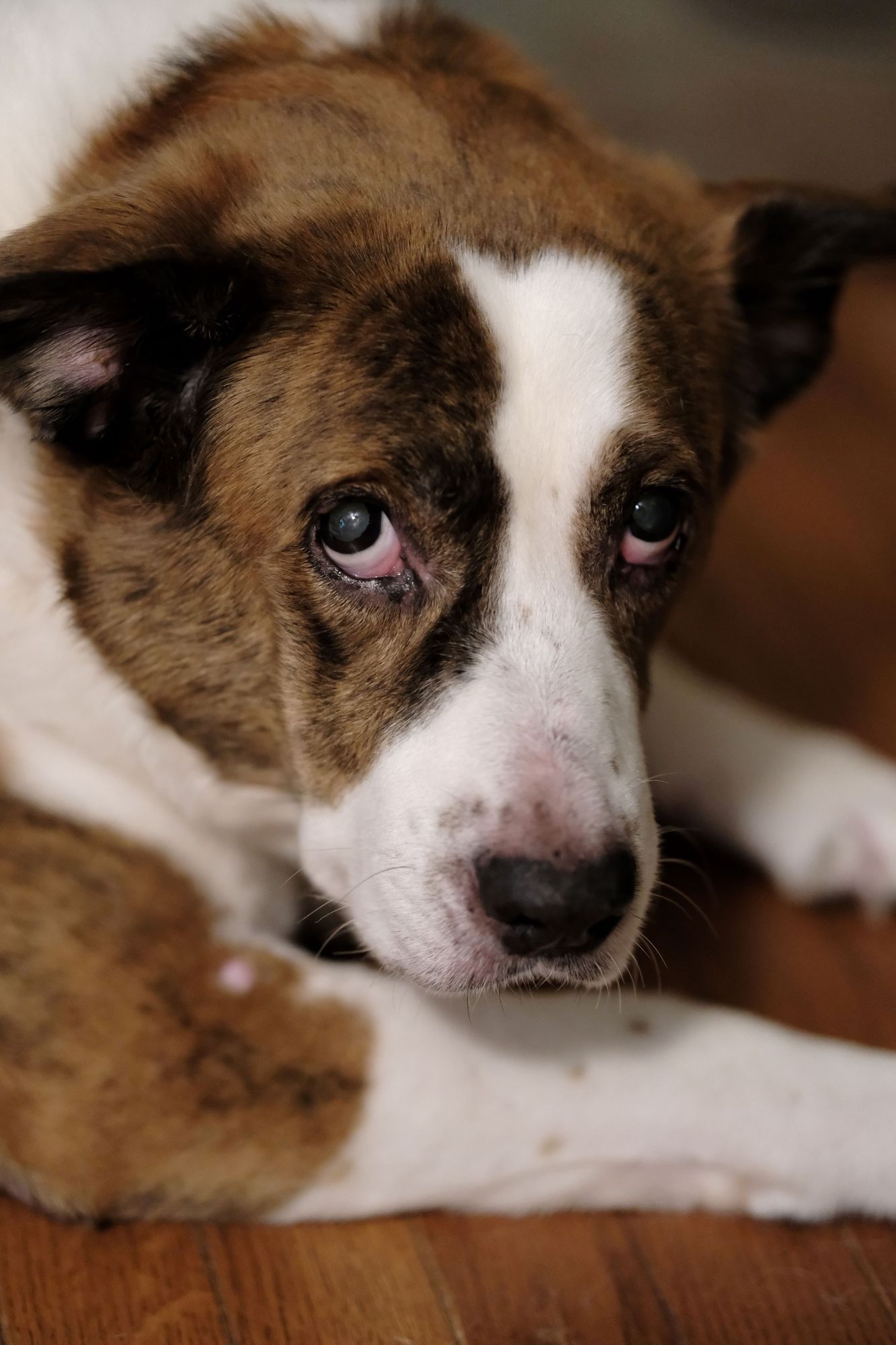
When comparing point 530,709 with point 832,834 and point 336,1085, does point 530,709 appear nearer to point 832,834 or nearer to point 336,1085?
point 336,1085

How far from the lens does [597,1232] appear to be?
179 centimetres

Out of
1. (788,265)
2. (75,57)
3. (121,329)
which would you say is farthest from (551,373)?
(75,57)

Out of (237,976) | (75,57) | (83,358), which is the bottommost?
(237,976)

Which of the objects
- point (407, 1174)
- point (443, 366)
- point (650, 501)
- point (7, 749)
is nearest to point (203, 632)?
point (7, 749)

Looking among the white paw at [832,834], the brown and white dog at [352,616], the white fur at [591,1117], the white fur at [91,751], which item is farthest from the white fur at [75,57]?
the white paw at [832,834]

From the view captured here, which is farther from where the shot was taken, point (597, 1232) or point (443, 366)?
point (597, 1232)

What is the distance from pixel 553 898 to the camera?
1428 millimetres

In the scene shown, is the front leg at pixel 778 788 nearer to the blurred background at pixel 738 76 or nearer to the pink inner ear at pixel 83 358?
the pink inner ear at pixel 83 358

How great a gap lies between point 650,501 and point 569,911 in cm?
52

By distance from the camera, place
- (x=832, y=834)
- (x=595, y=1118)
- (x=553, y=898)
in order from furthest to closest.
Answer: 1. (x=832, y=834)
2. (x=595, y=1118)
3. (x=553, y=898)

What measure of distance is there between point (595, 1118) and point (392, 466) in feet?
2.89

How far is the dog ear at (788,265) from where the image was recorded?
1.93 meters

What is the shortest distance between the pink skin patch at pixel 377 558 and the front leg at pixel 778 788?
861 mm

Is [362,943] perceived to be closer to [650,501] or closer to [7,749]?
[7,749]
